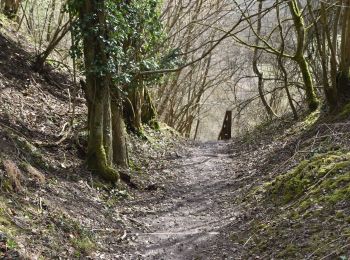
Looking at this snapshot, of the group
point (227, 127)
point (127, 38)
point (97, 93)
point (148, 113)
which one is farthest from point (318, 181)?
point (227, 127)

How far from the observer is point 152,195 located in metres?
9.11

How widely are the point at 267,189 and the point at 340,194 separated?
224 cm

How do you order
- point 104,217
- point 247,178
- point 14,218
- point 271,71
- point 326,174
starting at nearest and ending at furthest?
point 14,218, point 326,174, point 104,217, point 247,178, point 271,71

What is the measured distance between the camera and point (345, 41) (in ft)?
32.0

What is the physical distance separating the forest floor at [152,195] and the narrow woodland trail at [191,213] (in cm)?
2

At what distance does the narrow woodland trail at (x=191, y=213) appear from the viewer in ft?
20.6

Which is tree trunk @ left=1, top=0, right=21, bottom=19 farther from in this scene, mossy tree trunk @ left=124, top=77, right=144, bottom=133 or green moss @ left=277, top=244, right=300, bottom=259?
green moss @ left=277, top=244, right=300, bottom=259

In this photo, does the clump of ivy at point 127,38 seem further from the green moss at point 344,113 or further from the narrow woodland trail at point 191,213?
the green moss at point 344,113

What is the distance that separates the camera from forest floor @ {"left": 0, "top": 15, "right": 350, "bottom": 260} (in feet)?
17.8

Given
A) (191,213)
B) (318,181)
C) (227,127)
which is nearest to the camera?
(318,181)

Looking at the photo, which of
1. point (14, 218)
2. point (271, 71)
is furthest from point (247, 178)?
point (271, 71)

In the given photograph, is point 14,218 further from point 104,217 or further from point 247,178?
point 247,178

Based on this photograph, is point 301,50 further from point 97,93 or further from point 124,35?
point 97,93

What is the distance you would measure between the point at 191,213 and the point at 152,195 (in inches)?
48.5
